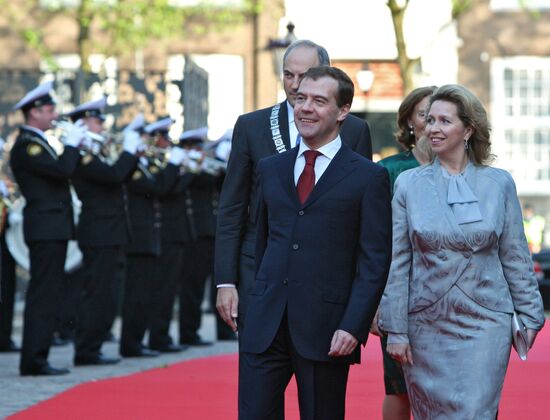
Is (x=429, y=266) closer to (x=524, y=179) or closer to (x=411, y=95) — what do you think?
(x=411, y=95)

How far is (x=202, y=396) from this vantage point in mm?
10023

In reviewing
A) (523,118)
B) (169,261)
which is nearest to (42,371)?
(169,261)

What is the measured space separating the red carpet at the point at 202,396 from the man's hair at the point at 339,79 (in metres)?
3.14

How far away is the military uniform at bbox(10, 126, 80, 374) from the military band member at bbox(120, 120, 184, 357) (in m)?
1.89

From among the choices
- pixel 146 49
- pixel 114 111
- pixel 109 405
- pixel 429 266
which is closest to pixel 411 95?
pixel 429 266

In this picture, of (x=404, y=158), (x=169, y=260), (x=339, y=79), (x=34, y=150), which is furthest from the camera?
(x=169, y=260)

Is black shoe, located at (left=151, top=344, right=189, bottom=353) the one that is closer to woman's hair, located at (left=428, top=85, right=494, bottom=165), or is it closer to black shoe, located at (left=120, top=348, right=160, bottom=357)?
black shoe, located at (left=120, top=348, right=160, bottom=357)

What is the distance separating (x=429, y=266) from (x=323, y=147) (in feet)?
2.11

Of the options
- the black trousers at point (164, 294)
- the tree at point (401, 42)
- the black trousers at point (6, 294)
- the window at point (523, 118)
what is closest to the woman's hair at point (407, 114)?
the black trousers at point (164, 294)

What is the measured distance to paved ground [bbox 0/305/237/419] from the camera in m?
10.2

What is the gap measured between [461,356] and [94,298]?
7.51m

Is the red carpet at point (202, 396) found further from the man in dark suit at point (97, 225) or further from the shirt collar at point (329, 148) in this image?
the shirt collar at point (329, 148)

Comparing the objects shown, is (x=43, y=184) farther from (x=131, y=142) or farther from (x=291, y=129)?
(x=291, y=129)

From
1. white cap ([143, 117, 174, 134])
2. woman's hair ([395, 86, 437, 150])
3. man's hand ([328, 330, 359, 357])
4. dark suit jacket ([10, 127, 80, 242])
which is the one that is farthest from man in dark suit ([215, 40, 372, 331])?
white cap ([143, 117, 174, 134])
